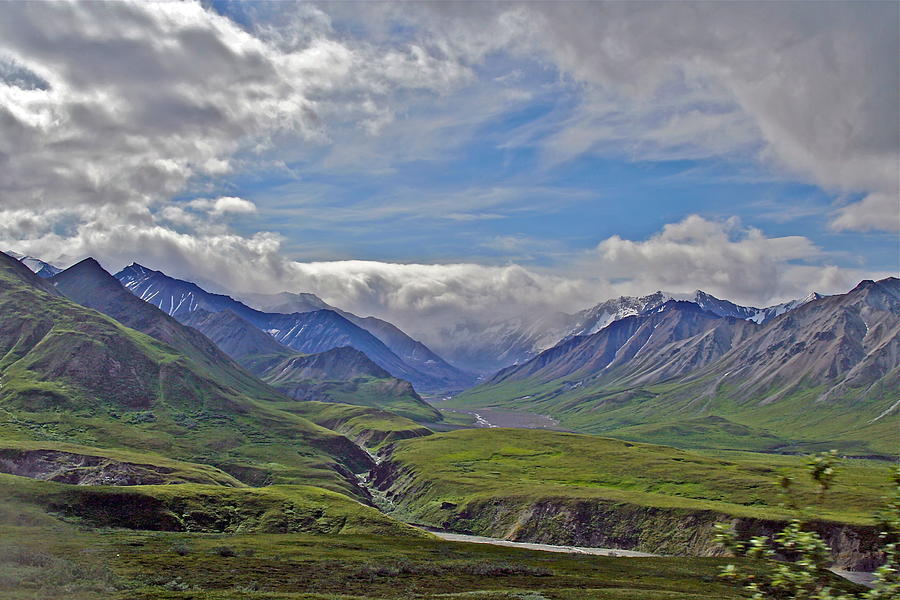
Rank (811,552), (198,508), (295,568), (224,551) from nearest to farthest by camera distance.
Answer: (811,552) < (295,568) < (224,551) < (198,508)

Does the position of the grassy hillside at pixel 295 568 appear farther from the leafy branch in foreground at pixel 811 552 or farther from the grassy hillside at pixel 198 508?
the leafy branch in foreground at pixel 811 552

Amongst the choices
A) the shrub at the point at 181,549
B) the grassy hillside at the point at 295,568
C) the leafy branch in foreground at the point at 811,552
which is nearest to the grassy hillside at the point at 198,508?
the grassy hillside at the point at 295,568

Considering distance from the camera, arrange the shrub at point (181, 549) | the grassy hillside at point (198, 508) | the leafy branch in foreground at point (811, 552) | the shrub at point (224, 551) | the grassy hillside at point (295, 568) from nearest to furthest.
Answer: the leafy branch in foreground at point (811, 552)
the grassy hillside at point (295, 568)
the shrub at point (181, 549)
the shrub at point (224, 551)
the grassy hillside at point (198, 508)

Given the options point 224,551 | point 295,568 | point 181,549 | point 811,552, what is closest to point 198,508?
point 224,551

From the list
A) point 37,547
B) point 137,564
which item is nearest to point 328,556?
point 137,564

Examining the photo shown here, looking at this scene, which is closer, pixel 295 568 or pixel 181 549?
pixel 295 568

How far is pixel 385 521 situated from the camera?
17838cm

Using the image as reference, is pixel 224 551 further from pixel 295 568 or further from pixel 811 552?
pixel 811 552

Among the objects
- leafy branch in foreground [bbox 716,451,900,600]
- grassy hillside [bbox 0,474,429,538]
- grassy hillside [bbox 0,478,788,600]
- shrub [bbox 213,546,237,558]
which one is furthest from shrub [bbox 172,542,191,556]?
leafy branch in foreground [bbox 716,451,900,600]

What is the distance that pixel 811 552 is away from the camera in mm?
19547

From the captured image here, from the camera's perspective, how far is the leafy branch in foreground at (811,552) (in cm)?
1941

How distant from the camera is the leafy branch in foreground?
19406 millimetres

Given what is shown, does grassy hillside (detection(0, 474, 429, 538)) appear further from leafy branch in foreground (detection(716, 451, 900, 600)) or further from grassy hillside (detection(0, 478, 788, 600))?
leafy branch in foreground (detection(716, 451, 900, 600))

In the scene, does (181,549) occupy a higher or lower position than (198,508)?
lower
